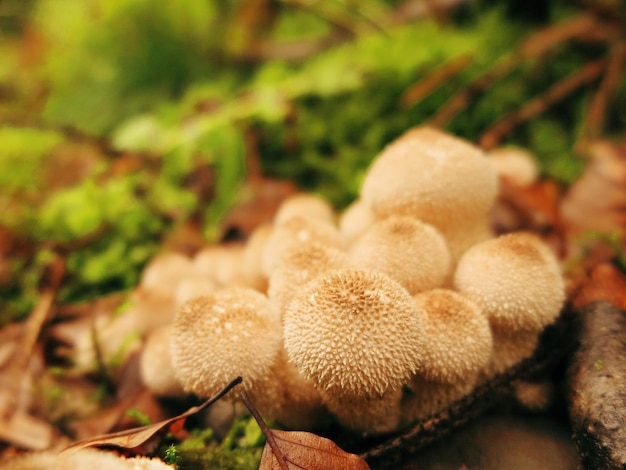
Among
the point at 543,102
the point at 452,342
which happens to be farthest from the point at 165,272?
the point at 543,102

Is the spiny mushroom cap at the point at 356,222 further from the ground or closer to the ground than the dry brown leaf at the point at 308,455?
further from the ground

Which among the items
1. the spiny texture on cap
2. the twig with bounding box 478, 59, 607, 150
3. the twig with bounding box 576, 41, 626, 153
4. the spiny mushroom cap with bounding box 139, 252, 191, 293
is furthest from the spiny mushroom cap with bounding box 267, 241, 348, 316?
the twig with bounding box 576, 41, 626, 153

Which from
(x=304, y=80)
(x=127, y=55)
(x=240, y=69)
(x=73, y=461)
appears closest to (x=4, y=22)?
(x=127, y=55)

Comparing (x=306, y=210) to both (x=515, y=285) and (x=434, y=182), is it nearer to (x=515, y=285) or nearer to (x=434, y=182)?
(x=434, y=182)

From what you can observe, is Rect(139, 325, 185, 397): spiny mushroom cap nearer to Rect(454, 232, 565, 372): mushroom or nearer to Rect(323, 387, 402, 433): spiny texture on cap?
Rect(323, 387, 402, 433): spiny texture on cap

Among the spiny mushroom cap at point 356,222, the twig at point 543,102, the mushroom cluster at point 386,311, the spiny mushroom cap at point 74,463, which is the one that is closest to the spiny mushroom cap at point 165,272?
the mushroom cluster at point 386,311

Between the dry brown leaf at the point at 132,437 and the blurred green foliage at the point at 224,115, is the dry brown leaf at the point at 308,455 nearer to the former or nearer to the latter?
the dry brown leaf at the point at 132,437
